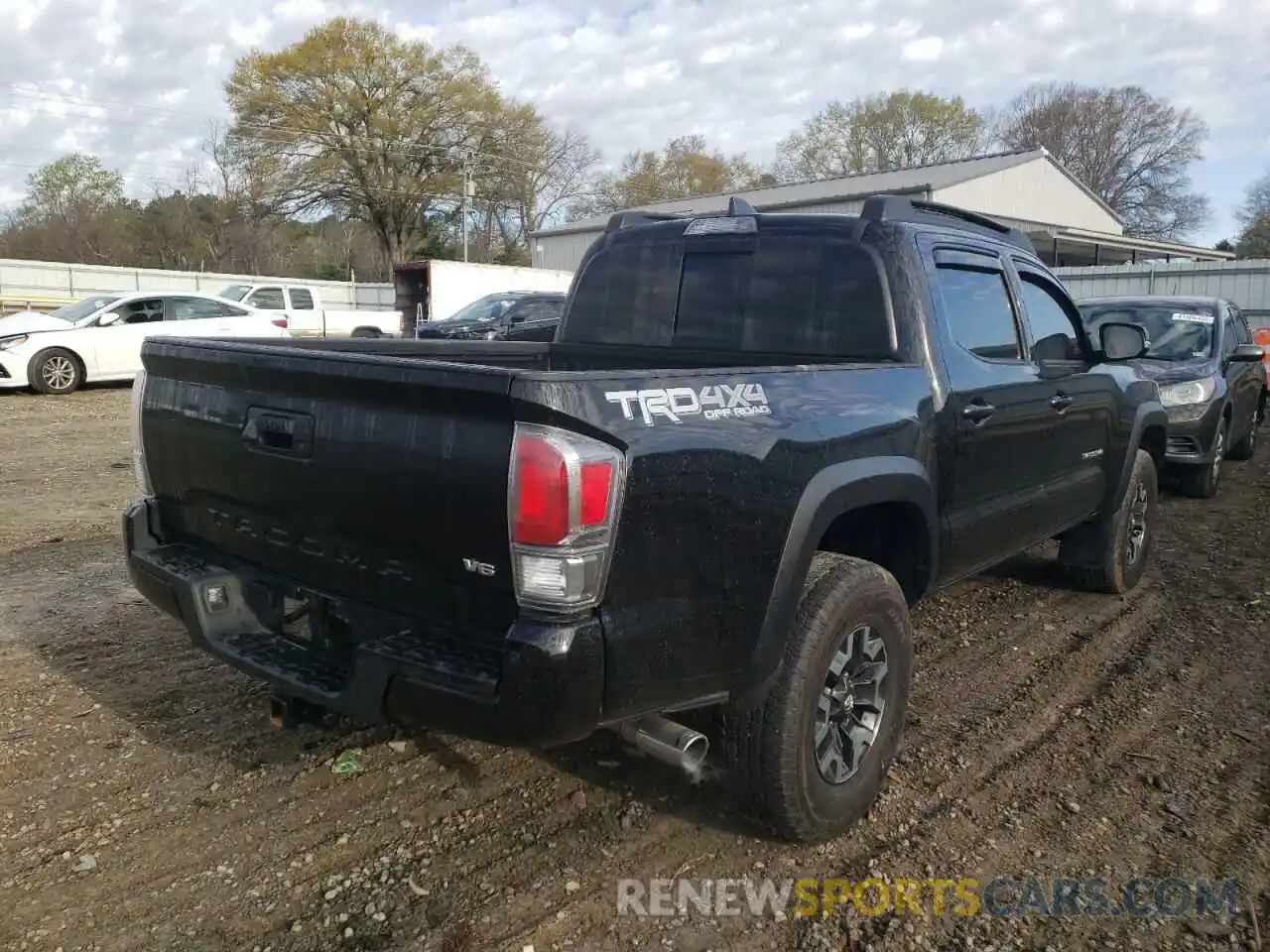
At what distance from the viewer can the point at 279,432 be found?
113 inches

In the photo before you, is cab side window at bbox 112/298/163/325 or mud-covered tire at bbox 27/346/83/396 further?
cab side window at bbox 112/298/163/325

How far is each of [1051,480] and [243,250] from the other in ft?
181

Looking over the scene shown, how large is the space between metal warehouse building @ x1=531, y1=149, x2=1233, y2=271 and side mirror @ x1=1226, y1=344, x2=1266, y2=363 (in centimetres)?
2227

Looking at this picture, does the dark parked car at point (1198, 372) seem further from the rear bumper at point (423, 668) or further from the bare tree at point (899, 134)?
the bare tree at point (899, 134)

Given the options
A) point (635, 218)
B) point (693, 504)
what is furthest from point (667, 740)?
point (635, 218)

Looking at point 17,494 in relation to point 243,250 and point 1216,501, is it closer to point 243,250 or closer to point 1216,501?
point 1216,501

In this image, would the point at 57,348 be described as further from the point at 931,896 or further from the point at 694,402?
the point at 931,896

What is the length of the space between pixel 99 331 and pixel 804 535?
600 inches

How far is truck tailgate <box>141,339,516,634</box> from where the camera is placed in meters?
2.40

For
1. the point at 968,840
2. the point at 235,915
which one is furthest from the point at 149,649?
the point at 968,840

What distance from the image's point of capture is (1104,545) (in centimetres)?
542

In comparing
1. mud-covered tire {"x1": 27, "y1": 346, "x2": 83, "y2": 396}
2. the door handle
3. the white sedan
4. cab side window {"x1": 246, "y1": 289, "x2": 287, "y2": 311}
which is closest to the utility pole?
cab side window {"x1": 246, "y1": 289, "x2": 287, "y2": 311}

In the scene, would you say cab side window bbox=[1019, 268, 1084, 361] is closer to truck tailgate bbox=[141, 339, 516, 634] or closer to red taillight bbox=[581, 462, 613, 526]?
red taillight bbox=[581, 462, 613, 526]

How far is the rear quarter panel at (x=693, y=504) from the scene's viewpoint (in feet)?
7.76
